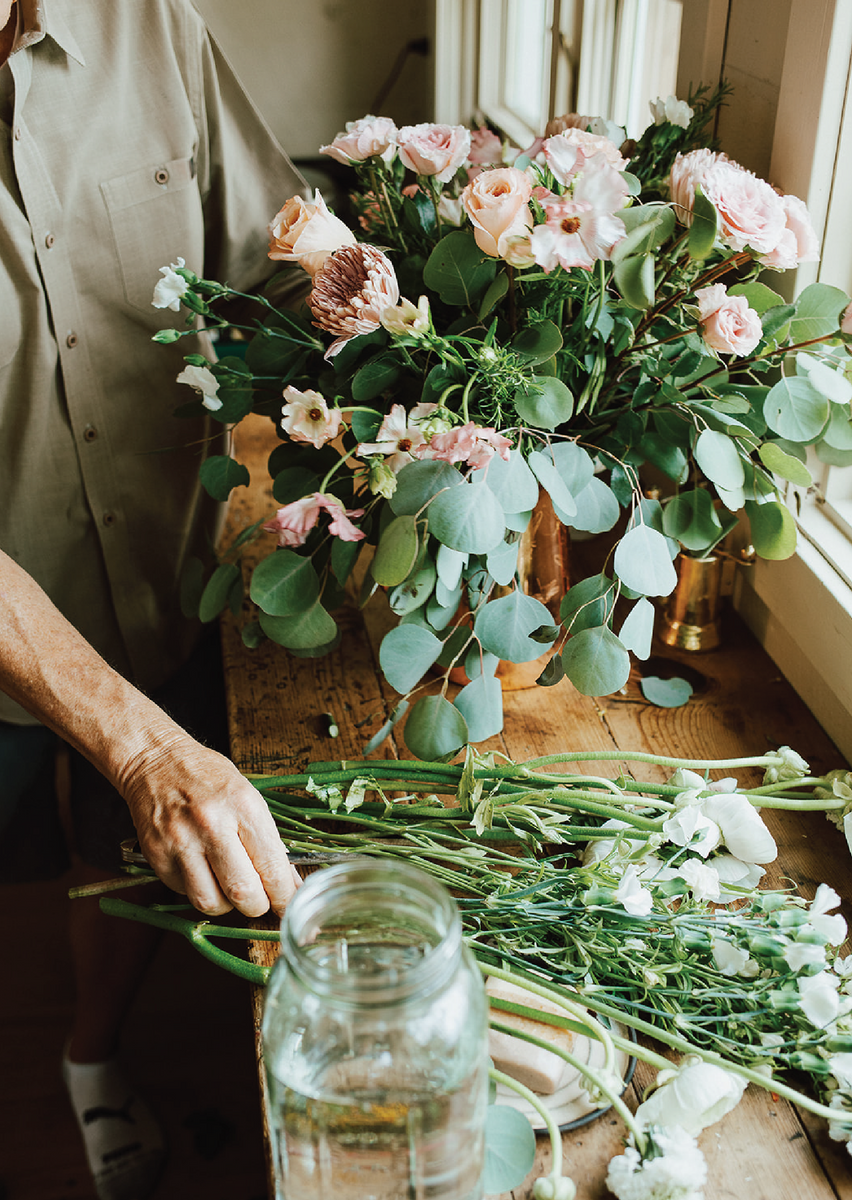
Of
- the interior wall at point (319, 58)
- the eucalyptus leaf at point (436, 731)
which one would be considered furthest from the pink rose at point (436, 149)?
the interior wall at point (319, 58)

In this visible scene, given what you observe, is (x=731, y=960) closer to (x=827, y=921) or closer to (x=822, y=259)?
(x=827, y=921)

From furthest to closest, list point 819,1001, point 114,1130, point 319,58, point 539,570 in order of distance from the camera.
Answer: point 319,58 < point 114,1130 < point 539,570 < point 819,1001

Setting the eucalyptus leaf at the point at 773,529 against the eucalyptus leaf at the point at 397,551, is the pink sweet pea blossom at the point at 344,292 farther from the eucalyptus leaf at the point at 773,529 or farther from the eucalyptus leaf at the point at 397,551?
the eucalyptus leaf at the point at 773,529

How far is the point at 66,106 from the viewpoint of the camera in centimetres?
122

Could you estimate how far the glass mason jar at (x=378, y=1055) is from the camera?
528mm

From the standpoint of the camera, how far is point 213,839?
79cm

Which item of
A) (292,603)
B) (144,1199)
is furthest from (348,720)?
(144,1199)

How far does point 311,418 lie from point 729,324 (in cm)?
35

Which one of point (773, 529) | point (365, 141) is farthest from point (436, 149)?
point (773, 529)

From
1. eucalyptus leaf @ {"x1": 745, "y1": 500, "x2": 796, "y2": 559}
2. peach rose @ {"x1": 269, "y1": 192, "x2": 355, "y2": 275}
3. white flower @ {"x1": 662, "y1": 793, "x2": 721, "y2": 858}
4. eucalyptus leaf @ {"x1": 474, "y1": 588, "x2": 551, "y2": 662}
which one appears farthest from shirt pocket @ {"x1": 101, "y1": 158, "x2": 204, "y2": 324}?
white flower @ {"x1": 662, "y1": 793, "x2": 721, "y2": 858}

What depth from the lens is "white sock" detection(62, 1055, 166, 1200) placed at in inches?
60.9

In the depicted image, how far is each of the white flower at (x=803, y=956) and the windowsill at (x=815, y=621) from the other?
351mm

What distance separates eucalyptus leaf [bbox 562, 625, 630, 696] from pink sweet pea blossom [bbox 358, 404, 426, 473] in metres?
0.21

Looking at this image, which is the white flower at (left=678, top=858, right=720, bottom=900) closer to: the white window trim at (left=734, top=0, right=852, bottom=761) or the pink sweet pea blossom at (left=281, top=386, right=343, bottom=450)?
the white window trim at (left=734, top=0, right=852, bottom=761)
